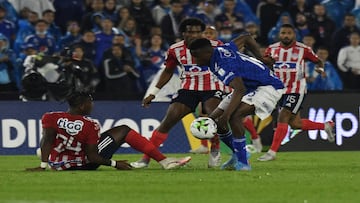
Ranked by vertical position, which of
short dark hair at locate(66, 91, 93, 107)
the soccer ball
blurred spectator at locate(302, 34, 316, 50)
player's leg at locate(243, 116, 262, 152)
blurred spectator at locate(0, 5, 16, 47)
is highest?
blurred spectator at locate(0, 5, 16, 47)

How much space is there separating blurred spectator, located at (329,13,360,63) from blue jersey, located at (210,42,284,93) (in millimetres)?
10186

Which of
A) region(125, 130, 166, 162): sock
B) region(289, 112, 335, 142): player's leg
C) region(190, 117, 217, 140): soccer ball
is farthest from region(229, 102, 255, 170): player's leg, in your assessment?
region(289, 112, 335, 142): player's leg

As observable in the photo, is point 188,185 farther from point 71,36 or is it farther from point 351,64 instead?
point 351,64

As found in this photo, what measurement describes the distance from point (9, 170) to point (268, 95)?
3.45m

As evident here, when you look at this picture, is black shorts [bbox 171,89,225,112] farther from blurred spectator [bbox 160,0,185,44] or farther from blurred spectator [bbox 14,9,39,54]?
blurred spectator [bbox 160,0,185,44]

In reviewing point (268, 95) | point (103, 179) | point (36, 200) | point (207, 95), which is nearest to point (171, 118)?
point (207, 95)

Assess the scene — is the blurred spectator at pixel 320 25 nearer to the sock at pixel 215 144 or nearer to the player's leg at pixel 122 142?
the sock at pixel 215 144

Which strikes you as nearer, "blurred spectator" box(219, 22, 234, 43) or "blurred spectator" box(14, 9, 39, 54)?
"blurred spectator" box(14, 9, 39, 54)

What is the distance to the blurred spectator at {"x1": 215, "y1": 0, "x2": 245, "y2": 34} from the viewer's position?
78.7 ft

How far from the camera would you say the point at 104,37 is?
899 inches

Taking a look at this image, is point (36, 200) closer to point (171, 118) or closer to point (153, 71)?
point (171, 118)

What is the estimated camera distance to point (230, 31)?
77.1ft

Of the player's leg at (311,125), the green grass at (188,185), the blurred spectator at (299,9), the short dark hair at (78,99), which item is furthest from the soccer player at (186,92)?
the blurred spectator at (299,9)

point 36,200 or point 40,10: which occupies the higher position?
point 40,10
